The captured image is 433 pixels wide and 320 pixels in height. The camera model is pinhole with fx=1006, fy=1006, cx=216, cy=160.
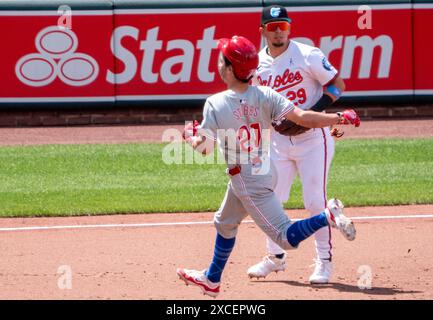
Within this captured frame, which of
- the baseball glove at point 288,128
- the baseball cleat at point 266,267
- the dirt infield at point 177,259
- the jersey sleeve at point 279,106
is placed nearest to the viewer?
the jersey sleeve at point 279,106

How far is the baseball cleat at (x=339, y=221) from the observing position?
6258mm

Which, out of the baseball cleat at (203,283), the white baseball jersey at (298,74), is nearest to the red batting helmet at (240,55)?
the white baseball jersey at (298,74)

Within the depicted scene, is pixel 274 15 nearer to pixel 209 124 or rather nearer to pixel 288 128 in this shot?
pixel 288 128

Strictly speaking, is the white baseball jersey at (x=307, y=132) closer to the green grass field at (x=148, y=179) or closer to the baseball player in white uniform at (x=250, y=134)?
the baseball player in white uniform at (x=250, y=134)

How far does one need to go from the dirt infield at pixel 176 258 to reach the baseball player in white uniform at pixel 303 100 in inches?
12.2

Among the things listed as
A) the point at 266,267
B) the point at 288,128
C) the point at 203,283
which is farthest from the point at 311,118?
the point at 266,267

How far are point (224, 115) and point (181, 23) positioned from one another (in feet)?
34.2

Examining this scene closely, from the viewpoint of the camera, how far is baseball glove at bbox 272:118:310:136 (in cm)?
719

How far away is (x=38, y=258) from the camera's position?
27.4 ft

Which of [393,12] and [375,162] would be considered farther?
[393,12]

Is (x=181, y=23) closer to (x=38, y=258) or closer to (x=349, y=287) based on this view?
(x=38, y=258)

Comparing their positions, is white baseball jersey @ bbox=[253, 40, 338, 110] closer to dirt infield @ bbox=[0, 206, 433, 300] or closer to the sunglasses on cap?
the sunglasses on cap

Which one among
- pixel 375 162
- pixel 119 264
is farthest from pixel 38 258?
pixel 375 162

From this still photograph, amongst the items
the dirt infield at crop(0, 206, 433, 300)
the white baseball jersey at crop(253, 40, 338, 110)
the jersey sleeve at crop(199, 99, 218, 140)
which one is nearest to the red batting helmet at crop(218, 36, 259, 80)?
the jersey sleeve at crop(199, 99, 218, 140)
